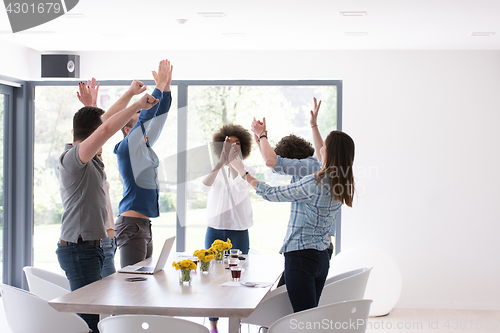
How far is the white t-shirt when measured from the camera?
3531 millimetres

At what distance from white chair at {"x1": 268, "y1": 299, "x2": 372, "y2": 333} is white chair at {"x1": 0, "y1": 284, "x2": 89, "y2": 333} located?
3.60ft

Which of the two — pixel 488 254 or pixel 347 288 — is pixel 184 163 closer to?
pixel 347 288

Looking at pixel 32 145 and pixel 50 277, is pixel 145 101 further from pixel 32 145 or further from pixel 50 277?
pixel 32 145

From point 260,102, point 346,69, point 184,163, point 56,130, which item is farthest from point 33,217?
point 346,69

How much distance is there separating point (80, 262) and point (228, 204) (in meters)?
1.45

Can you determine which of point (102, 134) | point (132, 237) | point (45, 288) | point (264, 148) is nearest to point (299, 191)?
point (264, 148)

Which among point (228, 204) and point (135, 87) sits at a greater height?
point (135, 87)

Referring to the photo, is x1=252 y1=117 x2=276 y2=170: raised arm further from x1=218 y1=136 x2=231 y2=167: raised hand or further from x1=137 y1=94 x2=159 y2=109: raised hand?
x1=137 y1=94 x2=159 y2=109: raised hand

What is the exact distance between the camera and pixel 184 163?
5.06 m

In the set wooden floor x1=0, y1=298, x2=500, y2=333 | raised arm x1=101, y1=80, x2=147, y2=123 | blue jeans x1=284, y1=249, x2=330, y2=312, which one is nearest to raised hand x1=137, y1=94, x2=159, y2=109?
raised arm x1=101, y1=80, x2=147, y2=123

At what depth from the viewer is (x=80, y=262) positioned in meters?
2.31

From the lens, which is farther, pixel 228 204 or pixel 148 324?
pixel 228 204

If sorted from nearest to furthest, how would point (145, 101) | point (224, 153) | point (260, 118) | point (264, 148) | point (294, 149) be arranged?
1. point (145, 101)
2. point (264, 148)
3. point (294, 149)
4. point (224, 153)
5. point (260, 118)

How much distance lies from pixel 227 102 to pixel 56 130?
1.98 m
